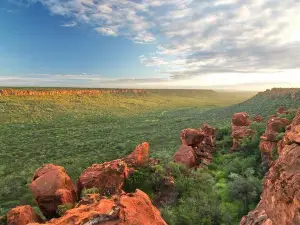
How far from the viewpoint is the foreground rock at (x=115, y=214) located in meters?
6.87

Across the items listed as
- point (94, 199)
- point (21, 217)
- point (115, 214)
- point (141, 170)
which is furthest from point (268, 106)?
point (115, 214)

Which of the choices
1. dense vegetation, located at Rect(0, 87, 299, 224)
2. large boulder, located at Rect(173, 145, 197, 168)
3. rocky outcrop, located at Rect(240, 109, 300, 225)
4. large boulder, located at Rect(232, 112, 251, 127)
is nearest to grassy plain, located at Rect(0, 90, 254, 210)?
dense vegetation, located at Rect(0, 87, 299, 224)

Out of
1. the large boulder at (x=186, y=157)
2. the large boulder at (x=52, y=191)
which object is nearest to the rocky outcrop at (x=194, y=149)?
the large boulder at (x=186, y=157)

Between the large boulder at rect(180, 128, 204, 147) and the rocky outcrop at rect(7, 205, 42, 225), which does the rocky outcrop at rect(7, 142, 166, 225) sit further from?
the large boulder at rect(180, 128, 204, 147)

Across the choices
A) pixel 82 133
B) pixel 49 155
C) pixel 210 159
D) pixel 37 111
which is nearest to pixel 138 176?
pixel 210 159

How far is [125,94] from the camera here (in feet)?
462

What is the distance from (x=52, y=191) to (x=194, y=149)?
47.9 feet

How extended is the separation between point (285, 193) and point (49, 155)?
105 feet

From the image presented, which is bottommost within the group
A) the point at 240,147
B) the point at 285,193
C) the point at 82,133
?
the point at 82,133

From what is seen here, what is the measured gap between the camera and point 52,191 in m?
12.6

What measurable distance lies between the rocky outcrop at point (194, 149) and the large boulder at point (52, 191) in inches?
414

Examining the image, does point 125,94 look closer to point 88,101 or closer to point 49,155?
point 88,101

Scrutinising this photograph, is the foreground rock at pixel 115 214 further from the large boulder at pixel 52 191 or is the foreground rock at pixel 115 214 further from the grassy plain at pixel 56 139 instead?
the grassy plain at pixel 56 139

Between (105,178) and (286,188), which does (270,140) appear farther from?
(286,188)
